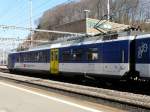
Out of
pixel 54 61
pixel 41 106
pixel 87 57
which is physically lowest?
pixel 41 106

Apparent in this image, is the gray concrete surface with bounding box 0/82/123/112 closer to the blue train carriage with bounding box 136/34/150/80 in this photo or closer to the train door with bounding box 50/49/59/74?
the blue train carriage with bounding box 136/34/150/80

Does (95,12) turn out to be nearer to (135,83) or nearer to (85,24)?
(85,24)

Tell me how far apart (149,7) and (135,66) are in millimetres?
33310

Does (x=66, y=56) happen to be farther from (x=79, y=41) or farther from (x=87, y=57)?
(x=87, y=57)

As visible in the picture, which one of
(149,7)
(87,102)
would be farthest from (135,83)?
(149,7)

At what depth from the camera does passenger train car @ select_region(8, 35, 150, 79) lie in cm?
1862

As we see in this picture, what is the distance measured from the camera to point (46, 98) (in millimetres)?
16531

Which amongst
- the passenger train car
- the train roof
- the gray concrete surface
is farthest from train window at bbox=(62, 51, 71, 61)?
the gray concrete surface

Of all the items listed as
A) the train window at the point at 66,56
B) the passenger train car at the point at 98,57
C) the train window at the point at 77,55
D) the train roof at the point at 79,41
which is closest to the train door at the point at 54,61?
the passenger train car at the point at 98,57

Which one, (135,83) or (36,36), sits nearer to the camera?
(135,83)

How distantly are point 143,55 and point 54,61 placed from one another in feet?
38.3

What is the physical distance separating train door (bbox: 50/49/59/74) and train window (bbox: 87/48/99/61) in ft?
18.1

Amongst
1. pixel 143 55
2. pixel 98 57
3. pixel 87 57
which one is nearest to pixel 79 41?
pixel 87 57

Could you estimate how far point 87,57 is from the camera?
23.5 metres
